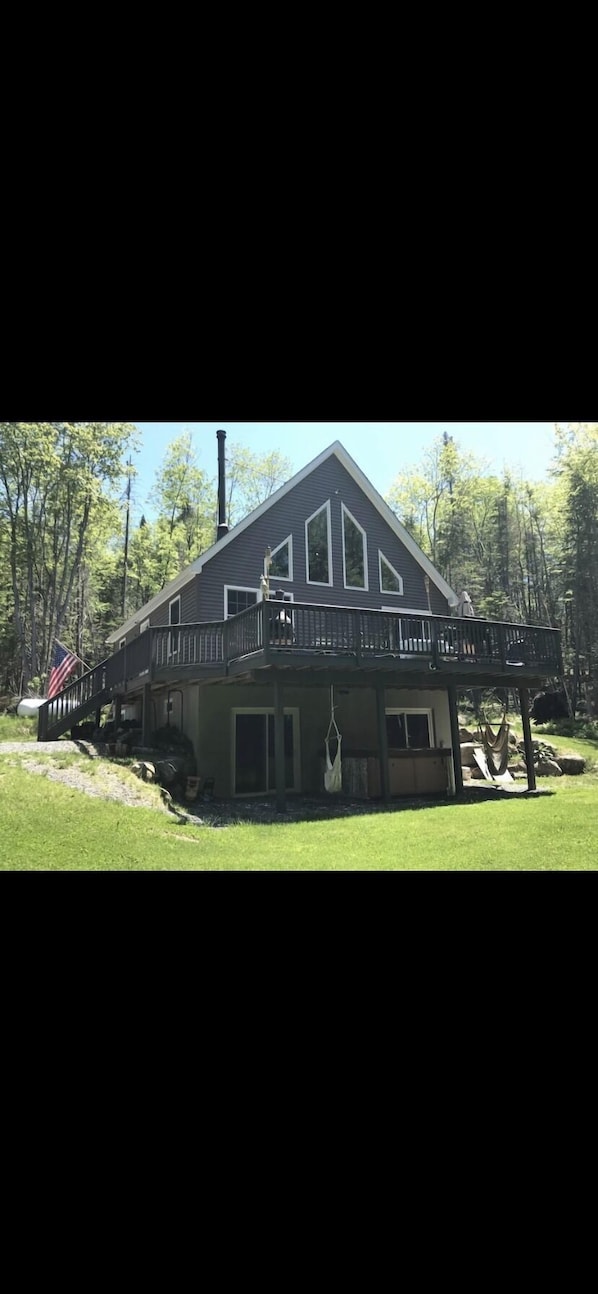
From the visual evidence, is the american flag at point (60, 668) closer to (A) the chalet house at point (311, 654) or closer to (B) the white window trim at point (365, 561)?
(A) the chalet house at point (311, 654)

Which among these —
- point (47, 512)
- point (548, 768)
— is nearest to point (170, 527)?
point (47, 512)

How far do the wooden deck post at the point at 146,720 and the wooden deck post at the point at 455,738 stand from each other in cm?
286

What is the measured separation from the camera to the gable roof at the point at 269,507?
19.2 ft

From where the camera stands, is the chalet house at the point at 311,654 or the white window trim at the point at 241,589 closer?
the chalet house at the point at 311,654

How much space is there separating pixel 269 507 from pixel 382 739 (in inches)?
98.1

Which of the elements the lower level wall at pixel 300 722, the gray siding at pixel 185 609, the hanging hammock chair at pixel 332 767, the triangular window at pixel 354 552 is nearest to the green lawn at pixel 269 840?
the hanging hammock chair at pixel 332 767

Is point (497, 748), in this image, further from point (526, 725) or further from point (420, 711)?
point (420, 711)

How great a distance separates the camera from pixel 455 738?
21.0 feet
